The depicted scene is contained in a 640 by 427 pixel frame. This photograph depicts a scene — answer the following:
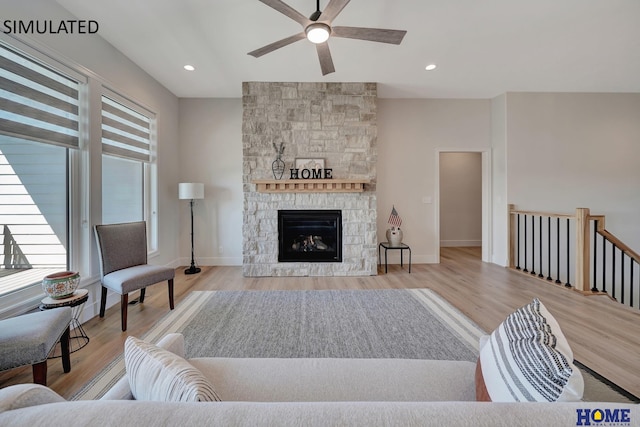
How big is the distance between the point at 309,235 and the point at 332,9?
2.92 m

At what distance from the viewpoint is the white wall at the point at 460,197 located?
631cm

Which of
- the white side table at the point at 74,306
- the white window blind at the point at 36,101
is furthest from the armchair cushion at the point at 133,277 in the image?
the white window blind at the point at 36,101

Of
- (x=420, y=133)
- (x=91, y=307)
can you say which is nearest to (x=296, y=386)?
(x=91, y=307)

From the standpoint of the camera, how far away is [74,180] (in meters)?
2.51

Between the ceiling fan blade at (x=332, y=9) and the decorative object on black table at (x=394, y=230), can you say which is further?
the decorative object on black table at (x=394, y=230)

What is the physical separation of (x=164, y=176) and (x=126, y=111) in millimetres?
1082

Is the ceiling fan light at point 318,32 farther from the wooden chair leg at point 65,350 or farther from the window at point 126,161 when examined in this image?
the wooden chair leg at point 65,350

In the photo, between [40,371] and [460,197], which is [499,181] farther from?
[40,371]

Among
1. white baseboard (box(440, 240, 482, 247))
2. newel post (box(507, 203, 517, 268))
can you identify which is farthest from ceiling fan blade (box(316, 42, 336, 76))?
white baseboard (box(440, 240, 482, 247))

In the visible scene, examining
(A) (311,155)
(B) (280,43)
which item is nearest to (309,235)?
(A) (311,155)

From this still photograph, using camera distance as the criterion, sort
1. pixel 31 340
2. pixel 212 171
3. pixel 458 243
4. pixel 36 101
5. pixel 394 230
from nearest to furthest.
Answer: pixel 31 340, pixel 36 101, pixel 394 230, pixel 212 171, pixel 458 243

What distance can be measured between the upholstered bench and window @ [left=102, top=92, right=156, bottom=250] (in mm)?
1583

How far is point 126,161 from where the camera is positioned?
3316 mm

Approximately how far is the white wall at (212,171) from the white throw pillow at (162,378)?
3838mm
